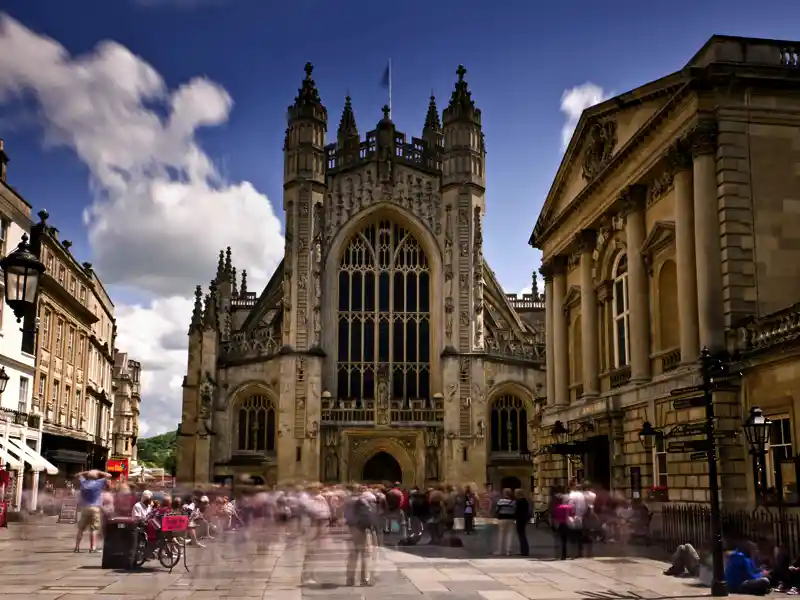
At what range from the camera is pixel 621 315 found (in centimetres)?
2600

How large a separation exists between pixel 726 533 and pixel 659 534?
3464 millimetres

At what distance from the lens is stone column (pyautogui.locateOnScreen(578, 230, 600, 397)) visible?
27.3m

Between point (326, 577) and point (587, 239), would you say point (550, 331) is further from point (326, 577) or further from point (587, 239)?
point (326, 577)

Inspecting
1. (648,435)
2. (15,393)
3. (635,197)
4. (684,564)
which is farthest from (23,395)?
(684,564)

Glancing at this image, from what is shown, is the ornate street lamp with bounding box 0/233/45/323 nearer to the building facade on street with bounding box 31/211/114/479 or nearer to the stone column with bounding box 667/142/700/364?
the stone column with bounding box 667/142/700/364

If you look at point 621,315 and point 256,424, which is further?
point 256,424

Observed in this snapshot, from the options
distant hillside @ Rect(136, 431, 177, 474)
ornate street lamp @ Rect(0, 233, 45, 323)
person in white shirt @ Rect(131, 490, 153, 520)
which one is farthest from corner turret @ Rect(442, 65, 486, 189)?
distant hillside @ Rect(136, 431, 177, 474)

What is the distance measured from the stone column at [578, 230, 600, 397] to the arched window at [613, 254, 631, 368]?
114 centimetres

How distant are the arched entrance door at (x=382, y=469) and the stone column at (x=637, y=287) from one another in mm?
Answer: 23615

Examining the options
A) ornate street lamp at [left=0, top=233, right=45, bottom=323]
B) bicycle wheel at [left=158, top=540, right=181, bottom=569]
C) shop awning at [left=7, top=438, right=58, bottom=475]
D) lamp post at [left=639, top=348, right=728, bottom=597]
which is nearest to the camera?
ornate street lamp at [left=0, top=233, right=45, bottom=323]

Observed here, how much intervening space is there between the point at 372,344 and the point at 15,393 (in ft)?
57.5

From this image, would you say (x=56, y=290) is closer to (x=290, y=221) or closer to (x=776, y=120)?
(x=290, y=221)

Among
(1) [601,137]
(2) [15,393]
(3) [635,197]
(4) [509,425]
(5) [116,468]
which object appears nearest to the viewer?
(3) [635,197]

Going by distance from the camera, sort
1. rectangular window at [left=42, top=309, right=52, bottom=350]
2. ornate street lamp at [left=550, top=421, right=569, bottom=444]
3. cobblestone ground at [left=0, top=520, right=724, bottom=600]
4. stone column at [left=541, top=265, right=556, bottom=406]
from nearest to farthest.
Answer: cobblestone ground at [left=0, top=520, right=724, bottom=600], ornate street lamp at [left=550, top=421, right=569, bottom=444], stone column at [left=541, top=265, right=556, bottom=406], rectangular window at [left=42, top=309, right=52, bottom=350]
